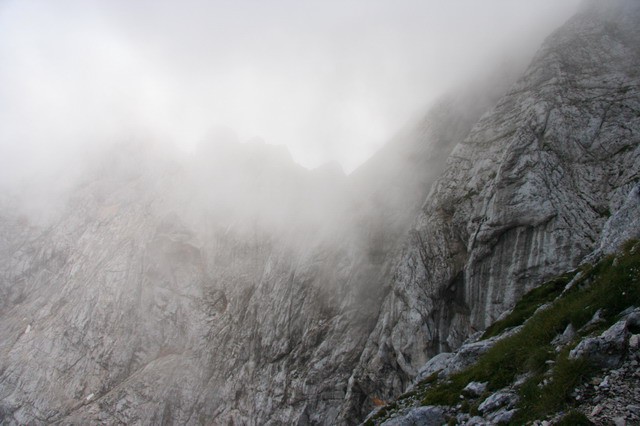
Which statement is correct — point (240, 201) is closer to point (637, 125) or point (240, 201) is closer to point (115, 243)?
point (115, 243)

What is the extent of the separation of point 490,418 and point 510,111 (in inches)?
1475

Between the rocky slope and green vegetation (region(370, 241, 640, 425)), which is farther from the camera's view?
green vegetation (region(370, 241, 640, 425))

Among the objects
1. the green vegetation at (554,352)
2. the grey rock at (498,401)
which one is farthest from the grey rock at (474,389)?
the grey rock at (498,401)

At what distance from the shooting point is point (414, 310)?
1487 inches

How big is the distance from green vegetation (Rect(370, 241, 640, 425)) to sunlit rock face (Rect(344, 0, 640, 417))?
52.9 feet

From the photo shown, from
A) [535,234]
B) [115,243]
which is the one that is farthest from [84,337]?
[535,234]

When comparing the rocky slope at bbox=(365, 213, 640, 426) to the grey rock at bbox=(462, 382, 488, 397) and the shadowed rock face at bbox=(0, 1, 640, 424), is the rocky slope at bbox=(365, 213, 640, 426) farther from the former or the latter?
the shadowed rock face at bbox=(0, 1, 640, 424)

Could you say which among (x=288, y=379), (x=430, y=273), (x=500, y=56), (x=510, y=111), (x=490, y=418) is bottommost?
(x=288, y=379)

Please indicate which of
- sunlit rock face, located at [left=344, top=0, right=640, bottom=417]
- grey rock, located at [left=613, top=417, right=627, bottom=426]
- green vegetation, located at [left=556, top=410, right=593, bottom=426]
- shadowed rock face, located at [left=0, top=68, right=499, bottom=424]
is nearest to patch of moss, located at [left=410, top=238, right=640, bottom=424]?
Answer: green vegetation, located at [left=556, top=410, right=593, bottom=426]

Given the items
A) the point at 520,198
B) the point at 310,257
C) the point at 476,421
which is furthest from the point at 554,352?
the point at 310,257

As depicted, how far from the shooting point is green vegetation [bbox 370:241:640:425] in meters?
9.57

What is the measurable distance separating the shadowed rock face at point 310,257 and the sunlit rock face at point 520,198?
6.6 inches

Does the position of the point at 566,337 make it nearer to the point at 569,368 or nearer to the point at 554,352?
the point at 554,352

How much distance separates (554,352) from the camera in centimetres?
1167
